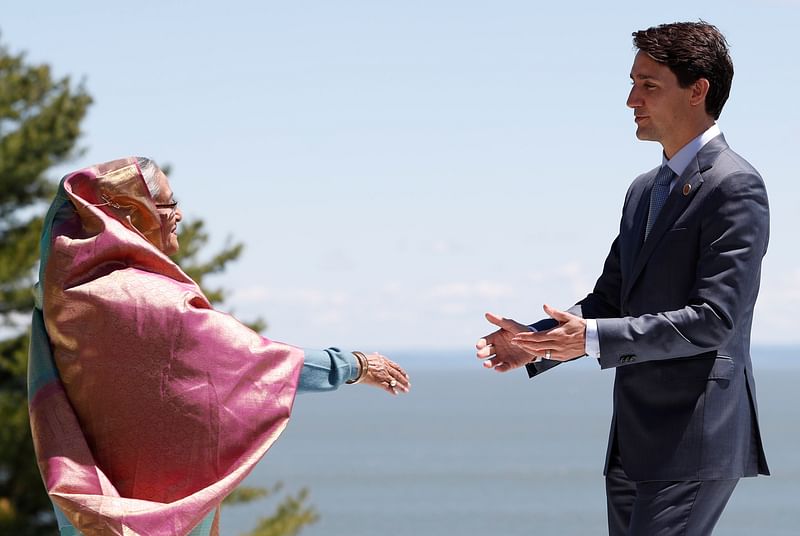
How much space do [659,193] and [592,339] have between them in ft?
1.74

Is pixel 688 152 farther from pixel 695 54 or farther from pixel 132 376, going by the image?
pixel 132 376

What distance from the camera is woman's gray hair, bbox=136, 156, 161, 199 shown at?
3713 millimetres

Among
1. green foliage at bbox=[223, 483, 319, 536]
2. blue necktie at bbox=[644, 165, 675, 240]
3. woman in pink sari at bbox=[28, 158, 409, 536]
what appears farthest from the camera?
green foliage at bbox=[223, 483, 319, 536]

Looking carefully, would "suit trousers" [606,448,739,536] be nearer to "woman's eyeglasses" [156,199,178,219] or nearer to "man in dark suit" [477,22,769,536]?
"man in dark suit" [477,22,769,536]

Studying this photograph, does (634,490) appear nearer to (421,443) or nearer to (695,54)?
(695,54)

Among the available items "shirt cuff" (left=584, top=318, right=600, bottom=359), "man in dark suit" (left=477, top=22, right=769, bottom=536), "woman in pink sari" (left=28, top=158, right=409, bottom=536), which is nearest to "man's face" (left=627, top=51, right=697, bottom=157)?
"man in dark suit" (left=477, top=22, right=769, bottom=536)

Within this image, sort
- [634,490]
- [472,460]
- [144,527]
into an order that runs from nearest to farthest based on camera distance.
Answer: [144,527], [634,490], [472,460]

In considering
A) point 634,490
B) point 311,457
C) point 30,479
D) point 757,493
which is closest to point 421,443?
point 311,457

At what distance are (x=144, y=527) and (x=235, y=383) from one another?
1.53ft

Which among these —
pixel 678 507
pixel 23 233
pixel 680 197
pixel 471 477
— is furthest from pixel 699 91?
pixel 471 477

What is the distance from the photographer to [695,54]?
3.57 meters

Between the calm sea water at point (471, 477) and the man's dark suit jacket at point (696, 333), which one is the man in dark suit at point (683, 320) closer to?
the man's dark suit jacket at point (696, 333)

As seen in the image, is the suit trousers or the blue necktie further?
the blue necktie

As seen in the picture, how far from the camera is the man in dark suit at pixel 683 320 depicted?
→ 3.45 metres
